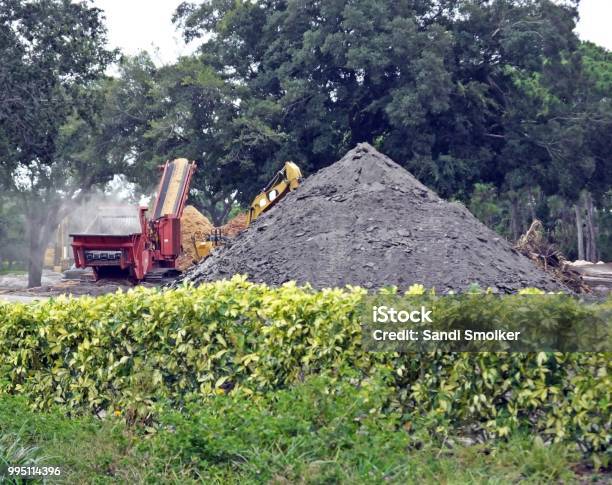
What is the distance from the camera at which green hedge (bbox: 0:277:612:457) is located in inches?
199

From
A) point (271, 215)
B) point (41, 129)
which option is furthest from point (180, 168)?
point (271, 215)

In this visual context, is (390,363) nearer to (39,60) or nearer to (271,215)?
(271,215)

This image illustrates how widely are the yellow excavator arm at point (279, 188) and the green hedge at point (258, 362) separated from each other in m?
12.8

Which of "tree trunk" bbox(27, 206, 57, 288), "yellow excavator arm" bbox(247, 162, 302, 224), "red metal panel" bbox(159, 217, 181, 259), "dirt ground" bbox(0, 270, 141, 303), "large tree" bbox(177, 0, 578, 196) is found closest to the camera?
"yellow excavator arm" bbox(247, 162, 302, 224)

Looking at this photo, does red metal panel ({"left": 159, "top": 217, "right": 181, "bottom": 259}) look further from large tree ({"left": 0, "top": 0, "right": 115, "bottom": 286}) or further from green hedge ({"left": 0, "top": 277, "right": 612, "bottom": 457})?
green hedge ({"left": 0, "top": 277, "right": 612, "bottom": 457})

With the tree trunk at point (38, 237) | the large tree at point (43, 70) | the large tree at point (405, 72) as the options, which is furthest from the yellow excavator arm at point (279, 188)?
the tree trunk at point (38, 237)

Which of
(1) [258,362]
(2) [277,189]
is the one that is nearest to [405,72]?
(2) [277,189]

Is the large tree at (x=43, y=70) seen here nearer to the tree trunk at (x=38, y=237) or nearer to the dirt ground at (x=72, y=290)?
the dirt ground at (x=72, y=290)

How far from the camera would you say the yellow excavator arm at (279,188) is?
19.6m

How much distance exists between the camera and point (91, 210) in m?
39.5

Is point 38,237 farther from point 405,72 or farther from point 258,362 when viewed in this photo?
point 258,362

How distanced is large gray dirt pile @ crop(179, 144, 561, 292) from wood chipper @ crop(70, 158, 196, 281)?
647 centimetres

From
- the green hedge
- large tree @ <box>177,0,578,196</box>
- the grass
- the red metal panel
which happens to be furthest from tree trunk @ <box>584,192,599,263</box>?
the grass

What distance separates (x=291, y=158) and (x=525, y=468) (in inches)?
994
